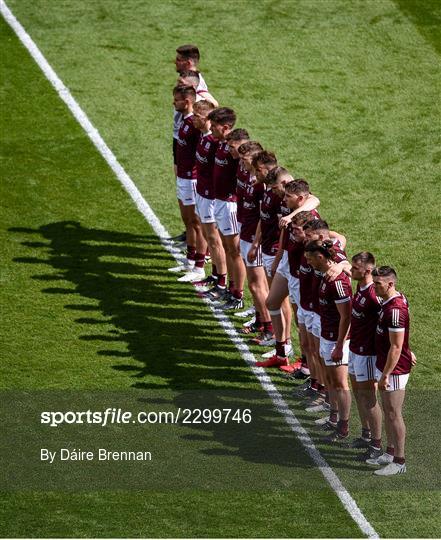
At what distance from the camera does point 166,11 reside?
21859mm

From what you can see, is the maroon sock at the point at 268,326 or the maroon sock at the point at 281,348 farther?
the maroon sock at the point at 268,326

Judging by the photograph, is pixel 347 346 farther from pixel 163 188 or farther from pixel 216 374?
pixel 163 188

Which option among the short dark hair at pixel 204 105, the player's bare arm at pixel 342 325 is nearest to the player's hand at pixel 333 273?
the player's bare arm at pixel 342 325

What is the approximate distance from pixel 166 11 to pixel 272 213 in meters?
8.94

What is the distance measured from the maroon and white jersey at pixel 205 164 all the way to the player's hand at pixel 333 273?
320cm

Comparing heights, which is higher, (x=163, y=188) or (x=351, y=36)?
(x=351, y=36)

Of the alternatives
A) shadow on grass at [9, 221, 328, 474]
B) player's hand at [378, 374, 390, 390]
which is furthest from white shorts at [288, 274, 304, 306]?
player's hand at [378, 374, 390, 390]

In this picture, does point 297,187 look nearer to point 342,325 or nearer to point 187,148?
point 342,325

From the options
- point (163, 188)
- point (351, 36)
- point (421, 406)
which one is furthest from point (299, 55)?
point (421, 406)

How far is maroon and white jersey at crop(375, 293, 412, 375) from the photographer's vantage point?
1161cm

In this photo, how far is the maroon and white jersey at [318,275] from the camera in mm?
12399

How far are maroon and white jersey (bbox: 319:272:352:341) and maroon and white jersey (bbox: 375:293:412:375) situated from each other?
1.54 feet

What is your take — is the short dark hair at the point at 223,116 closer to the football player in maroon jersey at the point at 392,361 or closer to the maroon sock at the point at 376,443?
the football player in maroon jersey at the point at 392,361

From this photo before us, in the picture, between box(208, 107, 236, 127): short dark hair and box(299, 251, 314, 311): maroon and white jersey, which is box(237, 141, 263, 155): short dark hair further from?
box(299, 251, 314, 311): maroon and white jersey
